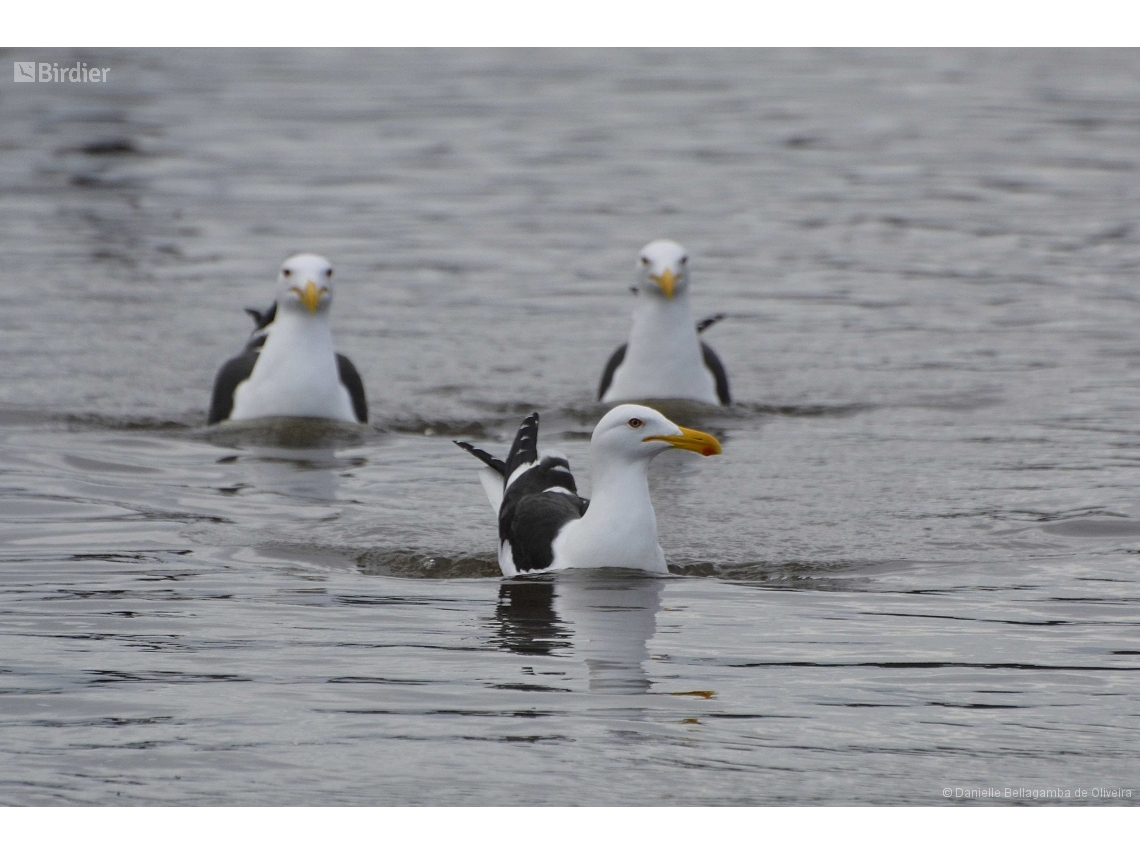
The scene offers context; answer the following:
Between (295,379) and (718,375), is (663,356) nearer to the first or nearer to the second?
(718,375)

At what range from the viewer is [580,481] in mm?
11891

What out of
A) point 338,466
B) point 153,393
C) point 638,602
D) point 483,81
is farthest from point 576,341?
point 483,81

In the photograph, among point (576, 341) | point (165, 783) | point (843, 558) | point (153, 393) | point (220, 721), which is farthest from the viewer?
point (576, 341)

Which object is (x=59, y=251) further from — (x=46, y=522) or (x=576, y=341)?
(x=46, y=522)

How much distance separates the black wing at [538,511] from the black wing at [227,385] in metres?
3.95

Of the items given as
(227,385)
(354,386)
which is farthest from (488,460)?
(227,385)

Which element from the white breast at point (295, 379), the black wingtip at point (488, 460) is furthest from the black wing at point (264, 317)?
the black wingtip at point (488, 460)

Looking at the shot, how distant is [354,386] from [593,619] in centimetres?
558

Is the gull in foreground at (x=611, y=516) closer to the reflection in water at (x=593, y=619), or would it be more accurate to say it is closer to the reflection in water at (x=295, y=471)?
the reflection in water at (x=593, y=619)

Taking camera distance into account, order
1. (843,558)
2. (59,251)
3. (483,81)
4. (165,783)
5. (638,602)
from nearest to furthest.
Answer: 1. (165,783)
2. (638,602)
3. (843,558)
4. (59,251)
5. (483,81)

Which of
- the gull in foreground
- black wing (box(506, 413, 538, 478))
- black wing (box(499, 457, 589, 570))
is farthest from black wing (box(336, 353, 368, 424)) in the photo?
the gull in foreground

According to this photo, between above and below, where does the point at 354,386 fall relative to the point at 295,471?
above

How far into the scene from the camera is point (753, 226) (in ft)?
76.7

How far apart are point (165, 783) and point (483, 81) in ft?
112
